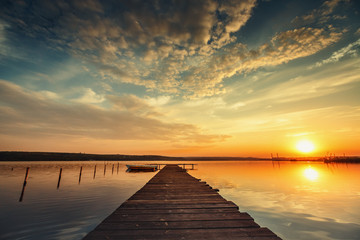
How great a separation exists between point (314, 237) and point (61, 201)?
19153 millimetres

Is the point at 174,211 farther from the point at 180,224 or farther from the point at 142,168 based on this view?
the point at 142,168

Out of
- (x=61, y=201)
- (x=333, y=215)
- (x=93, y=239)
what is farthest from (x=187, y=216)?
(x=61, y=201)

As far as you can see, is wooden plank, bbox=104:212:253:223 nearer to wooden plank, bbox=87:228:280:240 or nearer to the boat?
wooden plank, bbox=87:228:280:240

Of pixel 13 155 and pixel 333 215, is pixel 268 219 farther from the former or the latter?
pixel 13 155

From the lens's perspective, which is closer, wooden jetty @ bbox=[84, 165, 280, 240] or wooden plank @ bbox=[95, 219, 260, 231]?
wooden jetty @ bbox=[84, 165, 280, 240]

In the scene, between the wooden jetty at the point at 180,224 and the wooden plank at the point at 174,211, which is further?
the wooden plank at the point at 174,211

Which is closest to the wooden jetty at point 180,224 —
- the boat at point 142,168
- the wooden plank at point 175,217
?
the wooden plank at point 175,217

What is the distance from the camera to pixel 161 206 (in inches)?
287

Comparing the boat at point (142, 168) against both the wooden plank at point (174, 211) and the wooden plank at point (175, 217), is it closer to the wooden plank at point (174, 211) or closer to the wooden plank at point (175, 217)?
the wooden plank at point (174, 211)

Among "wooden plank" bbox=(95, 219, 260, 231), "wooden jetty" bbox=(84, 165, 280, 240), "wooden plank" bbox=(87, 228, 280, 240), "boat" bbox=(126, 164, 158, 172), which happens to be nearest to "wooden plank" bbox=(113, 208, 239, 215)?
"wooden jetty" bbox=(84, 165, 280, 240)

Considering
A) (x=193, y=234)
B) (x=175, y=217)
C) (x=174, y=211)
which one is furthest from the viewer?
(x=174, y=211)

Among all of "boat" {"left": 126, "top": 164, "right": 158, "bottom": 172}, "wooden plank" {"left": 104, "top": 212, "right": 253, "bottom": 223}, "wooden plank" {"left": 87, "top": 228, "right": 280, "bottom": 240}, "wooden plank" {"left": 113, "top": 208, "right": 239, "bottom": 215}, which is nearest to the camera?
"wooden plank" {"left": 87, "top": 228, "right": 280, "bottom": 240}

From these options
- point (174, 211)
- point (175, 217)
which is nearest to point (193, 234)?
point (175, 217)

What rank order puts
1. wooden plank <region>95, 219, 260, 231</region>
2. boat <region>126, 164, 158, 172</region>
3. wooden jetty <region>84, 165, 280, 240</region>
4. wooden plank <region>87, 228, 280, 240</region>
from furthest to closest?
boat <region>126, 164, 158, 172</region> → wooden plank <region>95, 219, 260, 231</region> → wooden jetty <region>84, 165, 280, 240</region> → wooden plank <region>87, 228, 280, 240</region>
